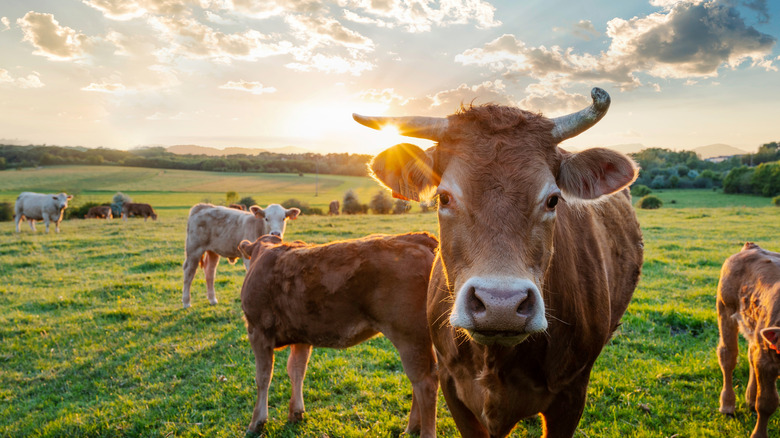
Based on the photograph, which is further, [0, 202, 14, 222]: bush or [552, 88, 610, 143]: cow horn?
[0, 202, 14, 222]: bush

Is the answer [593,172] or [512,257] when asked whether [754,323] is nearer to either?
[593,172]

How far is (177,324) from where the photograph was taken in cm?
828

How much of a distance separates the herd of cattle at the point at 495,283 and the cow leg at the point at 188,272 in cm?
525

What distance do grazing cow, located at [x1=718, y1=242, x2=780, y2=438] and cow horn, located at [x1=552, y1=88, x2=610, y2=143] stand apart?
278 cm

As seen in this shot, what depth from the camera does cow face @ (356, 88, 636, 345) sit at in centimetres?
187

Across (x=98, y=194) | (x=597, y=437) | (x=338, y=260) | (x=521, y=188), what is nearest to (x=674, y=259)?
(x=597, y=437)

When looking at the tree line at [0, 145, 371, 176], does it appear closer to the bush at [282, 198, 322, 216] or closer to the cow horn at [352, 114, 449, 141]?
the bush at [282, 198, 322, 216]

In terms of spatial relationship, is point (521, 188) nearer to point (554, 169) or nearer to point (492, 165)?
point (492, 165)

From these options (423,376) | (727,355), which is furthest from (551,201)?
(727,355)

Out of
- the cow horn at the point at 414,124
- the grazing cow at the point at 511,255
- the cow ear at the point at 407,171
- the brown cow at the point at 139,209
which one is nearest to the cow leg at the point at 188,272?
the grazing cow at the point at 511,255

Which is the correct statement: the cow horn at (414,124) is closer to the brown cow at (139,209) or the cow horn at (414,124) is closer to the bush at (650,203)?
the brown cow at (139,209)

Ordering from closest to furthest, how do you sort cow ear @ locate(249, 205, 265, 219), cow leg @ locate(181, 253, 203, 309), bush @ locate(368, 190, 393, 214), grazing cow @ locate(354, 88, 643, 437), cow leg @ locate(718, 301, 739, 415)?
1. grazing cow @ locate(354, 88, 643, 437)
2. cow leg @ locate(718, 301, 739, 415)
3. cow leg @ locate(181, 253, 203, 309)
4. cow ear @ locate(249, 205, 265, 219)
5. bush @ locate(368, 190, 393, 214)

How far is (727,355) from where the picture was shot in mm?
4711

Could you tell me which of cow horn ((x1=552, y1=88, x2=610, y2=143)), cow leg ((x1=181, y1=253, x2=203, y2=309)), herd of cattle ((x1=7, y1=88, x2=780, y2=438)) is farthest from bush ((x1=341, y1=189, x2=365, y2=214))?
cow horn ((x1=552, y1=88, x2=610, y2=143))
